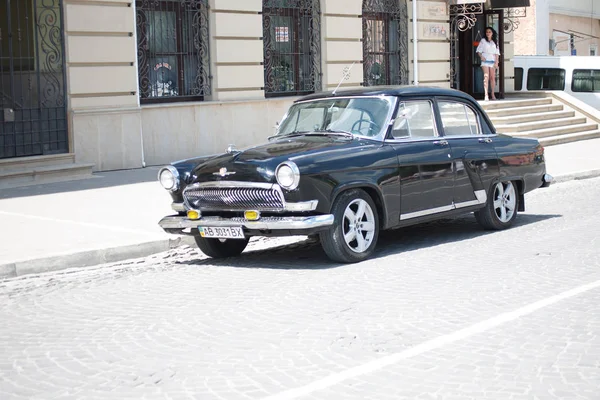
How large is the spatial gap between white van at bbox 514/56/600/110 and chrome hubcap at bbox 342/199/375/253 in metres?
22.5

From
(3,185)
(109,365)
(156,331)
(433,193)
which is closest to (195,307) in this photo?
(156,331)

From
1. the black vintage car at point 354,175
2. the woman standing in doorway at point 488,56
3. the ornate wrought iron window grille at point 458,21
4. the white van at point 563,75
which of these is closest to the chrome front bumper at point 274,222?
the black vintage car at point 354,175

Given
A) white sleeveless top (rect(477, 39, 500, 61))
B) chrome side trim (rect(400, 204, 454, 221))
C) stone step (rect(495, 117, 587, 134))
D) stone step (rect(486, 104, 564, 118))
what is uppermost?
white sleeveless top (rect(477, 39, 500, 61))

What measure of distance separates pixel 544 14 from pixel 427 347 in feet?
123

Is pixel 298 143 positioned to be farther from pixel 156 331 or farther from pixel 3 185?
pixel 3 185

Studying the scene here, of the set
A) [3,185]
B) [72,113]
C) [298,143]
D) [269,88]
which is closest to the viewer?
[298,143]

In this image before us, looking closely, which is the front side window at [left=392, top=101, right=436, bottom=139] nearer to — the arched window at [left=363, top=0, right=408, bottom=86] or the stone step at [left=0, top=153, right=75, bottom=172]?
the stone step at [left=0, top=153, right=75, bottom=172]

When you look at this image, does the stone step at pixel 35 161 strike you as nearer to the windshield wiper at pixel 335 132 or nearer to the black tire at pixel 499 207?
the windshield wiper at pixel 335 132

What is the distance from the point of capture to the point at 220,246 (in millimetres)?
10469

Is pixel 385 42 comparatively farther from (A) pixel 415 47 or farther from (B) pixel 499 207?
(B) pixel 499 207

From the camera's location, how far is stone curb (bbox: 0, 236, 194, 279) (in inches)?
385

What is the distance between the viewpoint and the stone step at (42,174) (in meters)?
16.8

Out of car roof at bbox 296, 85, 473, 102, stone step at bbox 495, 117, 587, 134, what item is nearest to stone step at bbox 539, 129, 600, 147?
stone step at bbox 495, 117, 587, 134

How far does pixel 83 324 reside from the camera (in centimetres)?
744
